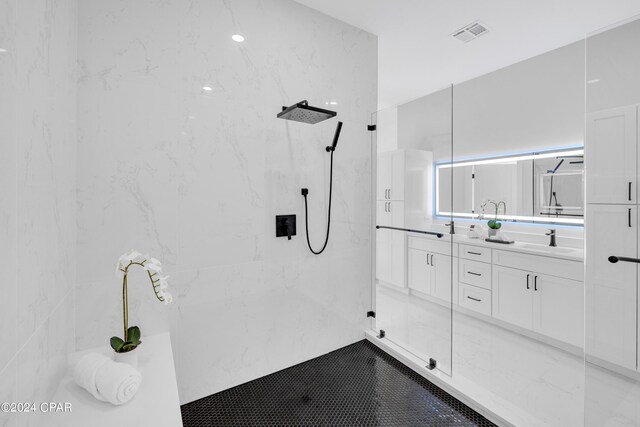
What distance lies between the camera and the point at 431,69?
3346 mm

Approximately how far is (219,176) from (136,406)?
120cm

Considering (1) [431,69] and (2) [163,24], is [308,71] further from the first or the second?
(1) [431,69]

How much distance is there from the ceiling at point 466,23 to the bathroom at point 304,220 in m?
0.02

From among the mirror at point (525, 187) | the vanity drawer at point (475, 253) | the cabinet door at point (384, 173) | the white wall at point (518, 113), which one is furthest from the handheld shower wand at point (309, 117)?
the vanity drawer at point (475, 253)

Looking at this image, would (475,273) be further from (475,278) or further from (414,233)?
(414,233)

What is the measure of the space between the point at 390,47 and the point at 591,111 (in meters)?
1.90

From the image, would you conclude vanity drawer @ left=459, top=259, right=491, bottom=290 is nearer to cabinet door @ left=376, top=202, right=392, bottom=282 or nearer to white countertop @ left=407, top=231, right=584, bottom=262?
white countertop @ left=407, top=231, right=584, bottom=262

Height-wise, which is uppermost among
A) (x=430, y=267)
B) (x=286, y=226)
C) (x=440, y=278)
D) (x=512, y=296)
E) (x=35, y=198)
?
(x=35, y=198)

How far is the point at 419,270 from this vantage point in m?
2.76

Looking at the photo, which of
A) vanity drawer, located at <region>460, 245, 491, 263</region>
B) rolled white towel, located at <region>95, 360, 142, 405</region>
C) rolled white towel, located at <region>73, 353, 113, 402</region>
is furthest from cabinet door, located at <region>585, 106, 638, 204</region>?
rolled white towel, located at <region>73, 353, 113, 402</region>

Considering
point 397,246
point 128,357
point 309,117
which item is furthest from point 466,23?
point 128,357

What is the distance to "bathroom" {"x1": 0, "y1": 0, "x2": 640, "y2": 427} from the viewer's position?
111 centimetres

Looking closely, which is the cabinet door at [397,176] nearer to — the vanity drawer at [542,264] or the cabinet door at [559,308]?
the vanity drawer at [542,264]

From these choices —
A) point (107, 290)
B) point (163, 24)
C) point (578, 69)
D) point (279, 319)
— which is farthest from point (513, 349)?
point (163, 24)
